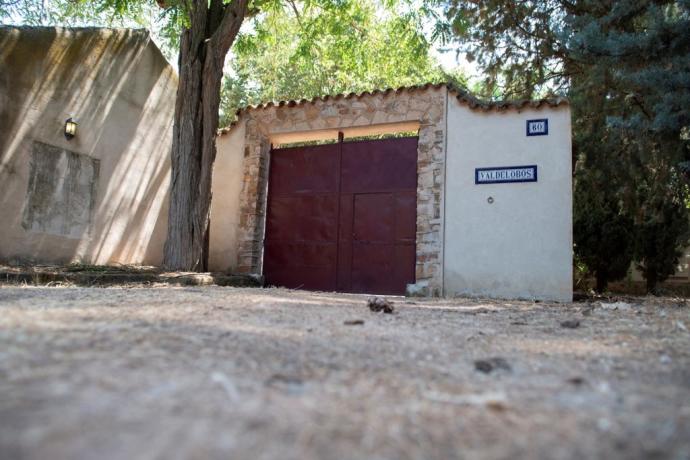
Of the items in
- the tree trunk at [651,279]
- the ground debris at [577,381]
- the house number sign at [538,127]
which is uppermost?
the house number sign at [538,127]

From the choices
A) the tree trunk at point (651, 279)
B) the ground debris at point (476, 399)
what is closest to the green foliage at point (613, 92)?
the tree trunk at point (651, 279)

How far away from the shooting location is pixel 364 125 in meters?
6.95

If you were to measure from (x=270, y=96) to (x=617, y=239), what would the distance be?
32.9ft

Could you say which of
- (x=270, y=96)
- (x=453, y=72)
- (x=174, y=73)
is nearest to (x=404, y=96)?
(x=174, y=73)

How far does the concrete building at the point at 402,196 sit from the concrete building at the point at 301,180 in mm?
17

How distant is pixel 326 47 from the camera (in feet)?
29.5

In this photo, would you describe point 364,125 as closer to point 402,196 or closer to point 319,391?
point 402,196

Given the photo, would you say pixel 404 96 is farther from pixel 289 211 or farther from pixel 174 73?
pixel 174 73

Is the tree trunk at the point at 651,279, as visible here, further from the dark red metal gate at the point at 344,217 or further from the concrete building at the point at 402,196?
the dark red metal gate at the point at 344,217

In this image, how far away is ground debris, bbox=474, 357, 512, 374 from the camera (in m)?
1.91

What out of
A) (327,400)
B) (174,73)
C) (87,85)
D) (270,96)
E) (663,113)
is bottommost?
(327,400)

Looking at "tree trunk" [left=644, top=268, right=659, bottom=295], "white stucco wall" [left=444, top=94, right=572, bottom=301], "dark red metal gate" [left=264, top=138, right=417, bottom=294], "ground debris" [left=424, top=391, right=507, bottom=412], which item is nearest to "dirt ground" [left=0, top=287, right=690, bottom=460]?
"ground debris" [left=424, top=391, right=507, bottom=412]

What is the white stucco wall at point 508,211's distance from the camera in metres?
5.88

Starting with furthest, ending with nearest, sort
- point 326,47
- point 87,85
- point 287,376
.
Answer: point 326,47 < point 87,85 < point 287,376
